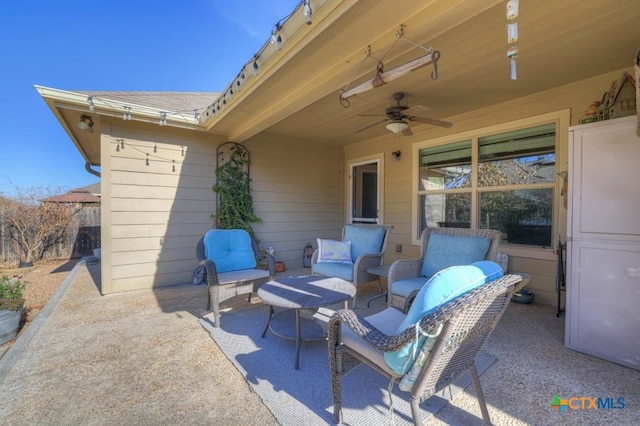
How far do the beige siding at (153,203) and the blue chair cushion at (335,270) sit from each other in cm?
231

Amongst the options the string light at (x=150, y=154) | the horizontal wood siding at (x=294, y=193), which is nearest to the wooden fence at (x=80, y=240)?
the string light at (x=150, y=154)

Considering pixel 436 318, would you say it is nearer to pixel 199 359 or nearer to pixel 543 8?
pixel 199 359

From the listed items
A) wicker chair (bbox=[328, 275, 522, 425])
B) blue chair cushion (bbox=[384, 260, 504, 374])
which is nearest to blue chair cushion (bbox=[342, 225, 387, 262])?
wicker chair (bbox=[328, 275, 522, 425])

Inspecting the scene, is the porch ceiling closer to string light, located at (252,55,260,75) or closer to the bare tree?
string light, located at (252,55,260,75)

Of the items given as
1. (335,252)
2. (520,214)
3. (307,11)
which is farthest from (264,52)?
(520,214)

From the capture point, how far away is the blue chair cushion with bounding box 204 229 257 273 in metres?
3.43

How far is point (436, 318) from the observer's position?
1.05 m

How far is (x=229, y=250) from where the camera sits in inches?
142

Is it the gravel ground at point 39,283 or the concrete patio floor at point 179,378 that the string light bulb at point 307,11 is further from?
the gravel ground at point 39,283

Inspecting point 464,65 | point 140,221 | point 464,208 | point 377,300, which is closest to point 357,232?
point 377,300

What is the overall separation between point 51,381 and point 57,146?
80.3 feet

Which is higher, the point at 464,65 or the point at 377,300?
the point at 464,65

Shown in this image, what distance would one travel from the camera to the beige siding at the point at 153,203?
13.4ft

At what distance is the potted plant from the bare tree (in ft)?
16.9
